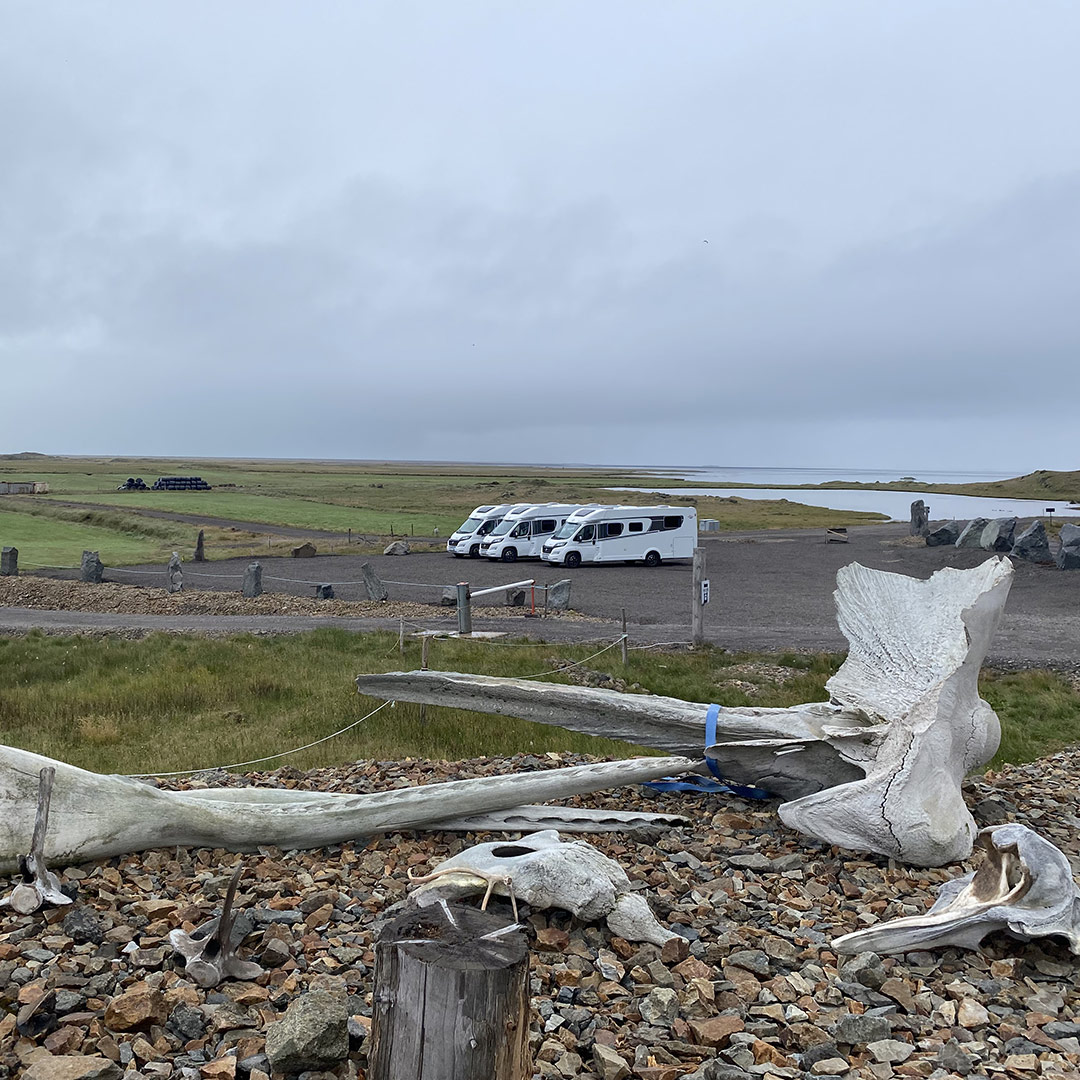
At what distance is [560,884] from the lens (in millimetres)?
4410

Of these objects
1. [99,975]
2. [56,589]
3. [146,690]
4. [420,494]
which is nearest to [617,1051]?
[99,975]

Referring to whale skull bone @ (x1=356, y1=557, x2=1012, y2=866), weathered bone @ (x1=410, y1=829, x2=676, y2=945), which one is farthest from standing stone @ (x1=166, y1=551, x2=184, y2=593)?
weathered bone @ (x1=410, y1=829, x2=676, y2=945)

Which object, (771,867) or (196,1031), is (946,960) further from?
(196,1031)

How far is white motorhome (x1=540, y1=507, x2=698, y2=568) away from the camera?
3244 cm

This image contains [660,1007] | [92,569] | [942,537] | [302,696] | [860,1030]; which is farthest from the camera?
[942,537]

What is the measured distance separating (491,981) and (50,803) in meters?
3.12

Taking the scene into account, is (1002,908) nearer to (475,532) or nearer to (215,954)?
(215,954)

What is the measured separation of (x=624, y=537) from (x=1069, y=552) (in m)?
14.8

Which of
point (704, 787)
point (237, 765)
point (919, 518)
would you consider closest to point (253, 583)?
point (237, 765)

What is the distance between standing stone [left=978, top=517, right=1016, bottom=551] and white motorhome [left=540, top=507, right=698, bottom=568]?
10904 mm

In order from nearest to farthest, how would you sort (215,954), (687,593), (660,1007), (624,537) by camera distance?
1. (660,1007)
2. (215,954)
3. (687,593)
4. (624,537)

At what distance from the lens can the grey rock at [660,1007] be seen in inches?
146

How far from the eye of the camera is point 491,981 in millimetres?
2635

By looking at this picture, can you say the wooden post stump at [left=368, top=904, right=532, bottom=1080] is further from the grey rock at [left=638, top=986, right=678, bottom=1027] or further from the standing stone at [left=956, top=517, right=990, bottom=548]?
the standing stone at [left=956, top=517, right=990, bottom=548]
